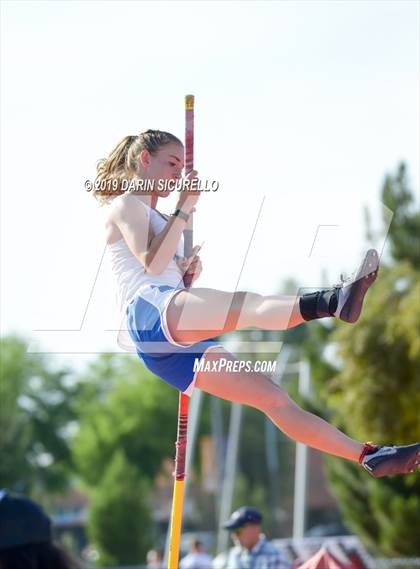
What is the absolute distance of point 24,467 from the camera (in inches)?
1635

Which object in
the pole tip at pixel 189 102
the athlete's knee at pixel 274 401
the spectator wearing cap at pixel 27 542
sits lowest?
the spectator wearing cap at pixel 27 542

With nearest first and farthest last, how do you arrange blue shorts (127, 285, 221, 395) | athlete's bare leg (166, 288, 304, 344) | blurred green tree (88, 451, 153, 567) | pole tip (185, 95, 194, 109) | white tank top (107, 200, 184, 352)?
athlete's bare leg (166, 288, 304, 344) → blue shorts (127, 285, 221, 395) → white tank top (107, 200, 184, 352) → pole tip (185, 95, 194, 109) → blurred green tree (88, 451, 153, 567)

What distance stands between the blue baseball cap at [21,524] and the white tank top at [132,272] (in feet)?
7.14

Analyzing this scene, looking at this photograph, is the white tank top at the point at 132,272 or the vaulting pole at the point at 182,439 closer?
the white tank top at the point at 132,272

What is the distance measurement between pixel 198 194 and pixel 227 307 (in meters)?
0.70

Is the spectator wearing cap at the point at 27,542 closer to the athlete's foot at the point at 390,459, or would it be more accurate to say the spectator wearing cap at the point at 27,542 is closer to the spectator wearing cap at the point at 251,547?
the athlete's foot at the point at 390,459

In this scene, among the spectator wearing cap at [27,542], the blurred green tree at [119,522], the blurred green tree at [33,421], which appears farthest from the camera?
the blurred green tree at [119,522]

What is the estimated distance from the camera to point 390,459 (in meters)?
5.28

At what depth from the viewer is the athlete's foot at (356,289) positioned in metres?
4.92

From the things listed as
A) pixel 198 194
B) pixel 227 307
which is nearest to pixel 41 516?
pixel 227 307

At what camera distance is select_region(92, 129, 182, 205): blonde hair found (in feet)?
19.0

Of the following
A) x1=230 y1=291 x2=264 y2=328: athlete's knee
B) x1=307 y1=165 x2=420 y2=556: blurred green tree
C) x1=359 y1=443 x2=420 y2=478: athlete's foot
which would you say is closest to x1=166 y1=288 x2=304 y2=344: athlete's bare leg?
x1=230 y1=291 x2=264 y2=328: athlete's knee

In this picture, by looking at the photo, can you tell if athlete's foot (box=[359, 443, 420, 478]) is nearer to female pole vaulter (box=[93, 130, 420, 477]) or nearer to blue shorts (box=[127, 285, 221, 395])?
female pole vaulter (box=[93, 130, 420, 477])

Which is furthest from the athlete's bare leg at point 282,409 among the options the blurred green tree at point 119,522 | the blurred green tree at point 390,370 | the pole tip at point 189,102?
the blurred green tree at point 119,522
